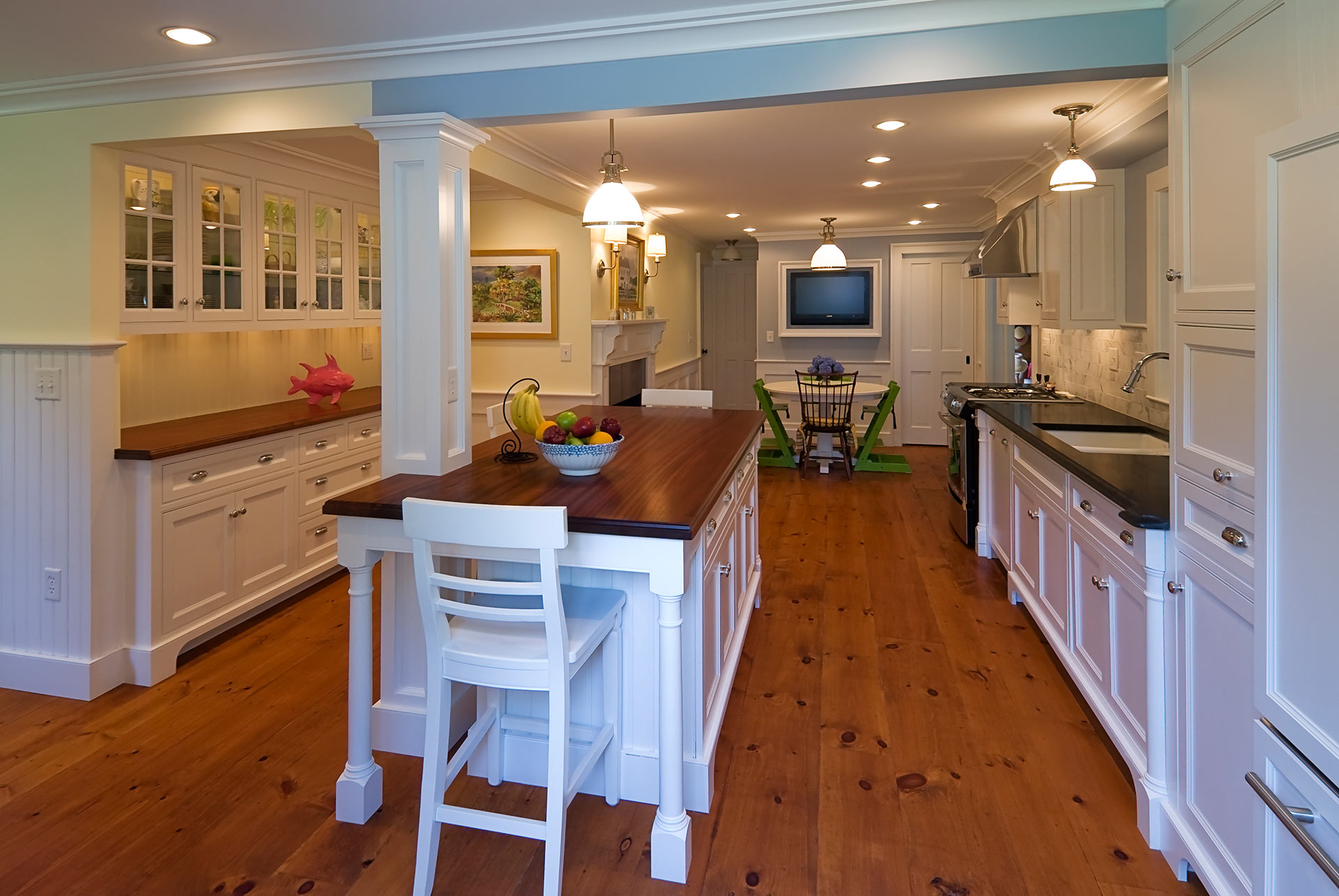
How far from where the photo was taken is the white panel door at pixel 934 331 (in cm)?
844

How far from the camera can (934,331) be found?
28.1ft

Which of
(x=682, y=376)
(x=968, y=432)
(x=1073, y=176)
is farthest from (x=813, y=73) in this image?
(x=682, y=376)

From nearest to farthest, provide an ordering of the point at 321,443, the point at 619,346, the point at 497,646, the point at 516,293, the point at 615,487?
the point at 497,646 → the point at 615,487 → the point at 321,443 → the point at 516,293 → the point at 619,346

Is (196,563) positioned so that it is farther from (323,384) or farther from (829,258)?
(829,258)

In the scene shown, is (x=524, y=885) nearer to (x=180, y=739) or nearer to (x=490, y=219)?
(x=180, y=739)

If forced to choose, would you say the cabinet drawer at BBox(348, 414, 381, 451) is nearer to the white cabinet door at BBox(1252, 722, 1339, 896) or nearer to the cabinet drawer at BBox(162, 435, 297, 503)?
the cabinet drawer at BBox(162, 435, 297, 503)

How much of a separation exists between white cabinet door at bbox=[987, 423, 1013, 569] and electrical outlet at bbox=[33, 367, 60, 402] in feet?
13.3

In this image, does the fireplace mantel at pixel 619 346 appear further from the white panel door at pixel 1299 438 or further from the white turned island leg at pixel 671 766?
the white panel door at pixel 1299 438

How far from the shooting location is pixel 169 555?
131 inches

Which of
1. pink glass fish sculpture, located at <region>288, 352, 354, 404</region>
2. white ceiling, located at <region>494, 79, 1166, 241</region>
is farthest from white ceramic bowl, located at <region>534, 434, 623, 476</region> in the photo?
pink glass fish sculpture, located at <region>288, 352, 354, 404</region>

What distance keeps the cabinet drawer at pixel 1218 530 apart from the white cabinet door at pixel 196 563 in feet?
11.4

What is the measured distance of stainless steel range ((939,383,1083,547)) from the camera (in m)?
4.85

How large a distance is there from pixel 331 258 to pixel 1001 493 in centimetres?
389

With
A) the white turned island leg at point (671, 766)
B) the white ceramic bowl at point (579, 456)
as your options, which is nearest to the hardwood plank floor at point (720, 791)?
the white turned island leg at point (671, 766)
